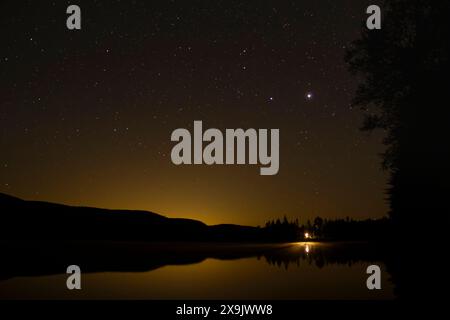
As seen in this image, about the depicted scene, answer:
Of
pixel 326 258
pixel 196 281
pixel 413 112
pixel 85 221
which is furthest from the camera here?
pixel 85 221

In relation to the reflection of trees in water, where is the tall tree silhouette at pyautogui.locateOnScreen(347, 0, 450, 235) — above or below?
above

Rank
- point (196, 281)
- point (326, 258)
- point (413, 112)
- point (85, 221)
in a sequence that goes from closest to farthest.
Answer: point (196, 281) < point (413, 112) < point (326, 258) < point (85, 221)

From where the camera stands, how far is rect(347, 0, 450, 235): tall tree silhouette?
18.8m

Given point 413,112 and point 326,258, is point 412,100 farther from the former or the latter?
point 326,258

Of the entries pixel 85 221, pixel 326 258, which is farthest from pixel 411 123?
pixel 85 221

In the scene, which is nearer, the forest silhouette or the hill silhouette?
the forest silhouette

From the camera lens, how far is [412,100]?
19.6 meters

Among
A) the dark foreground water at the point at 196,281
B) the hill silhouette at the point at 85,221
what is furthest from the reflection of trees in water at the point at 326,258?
the hill silhouette at the point at 85,221

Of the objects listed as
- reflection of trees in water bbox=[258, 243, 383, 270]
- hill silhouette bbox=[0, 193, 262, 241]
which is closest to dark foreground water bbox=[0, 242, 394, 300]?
reflection of trees in water bbox=[258, 243, 383, 270]

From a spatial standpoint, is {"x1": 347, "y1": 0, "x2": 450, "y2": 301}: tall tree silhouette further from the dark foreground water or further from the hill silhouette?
the hill silhouette
